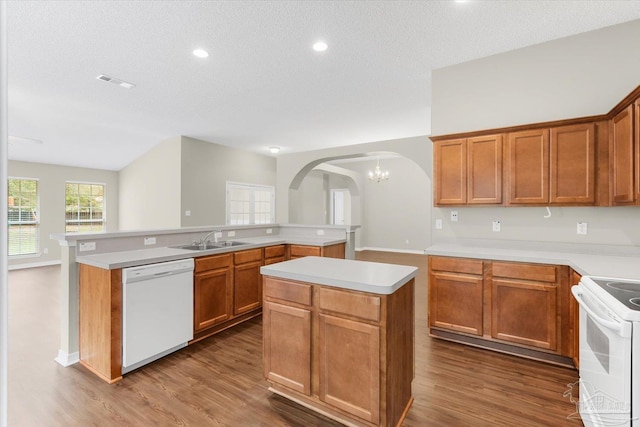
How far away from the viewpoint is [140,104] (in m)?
4.36

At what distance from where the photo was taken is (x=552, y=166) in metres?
2.79

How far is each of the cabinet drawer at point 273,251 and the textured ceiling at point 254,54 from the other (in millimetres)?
2111

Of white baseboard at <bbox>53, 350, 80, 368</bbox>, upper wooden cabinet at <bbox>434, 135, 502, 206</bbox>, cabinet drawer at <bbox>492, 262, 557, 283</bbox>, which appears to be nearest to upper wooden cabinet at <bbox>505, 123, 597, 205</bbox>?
upper wooden cabinet at <bbox>434, 135, 502, 206</bbox>

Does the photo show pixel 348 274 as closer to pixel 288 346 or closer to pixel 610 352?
pixel 288 346

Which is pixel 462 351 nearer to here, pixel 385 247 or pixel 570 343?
pixel 570 343

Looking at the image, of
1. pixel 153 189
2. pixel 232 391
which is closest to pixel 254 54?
pixel 232 391

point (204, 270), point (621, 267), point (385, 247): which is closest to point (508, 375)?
point (621, 267)

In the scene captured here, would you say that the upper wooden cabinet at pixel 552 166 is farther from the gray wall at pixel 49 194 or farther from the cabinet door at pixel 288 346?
the gray wall at pixel 49 194

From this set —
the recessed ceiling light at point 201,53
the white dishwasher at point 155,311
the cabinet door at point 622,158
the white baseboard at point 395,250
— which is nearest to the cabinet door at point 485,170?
the cabinet door at point 622,158

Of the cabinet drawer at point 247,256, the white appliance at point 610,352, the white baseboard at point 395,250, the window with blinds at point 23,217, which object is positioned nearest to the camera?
the white appliance at point 610,352

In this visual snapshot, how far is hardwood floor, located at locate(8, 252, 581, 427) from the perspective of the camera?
1.91m

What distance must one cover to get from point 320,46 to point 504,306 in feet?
9.78

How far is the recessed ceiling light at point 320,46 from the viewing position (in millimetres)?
2797

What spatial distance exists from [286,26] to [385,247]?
8.08 metres
